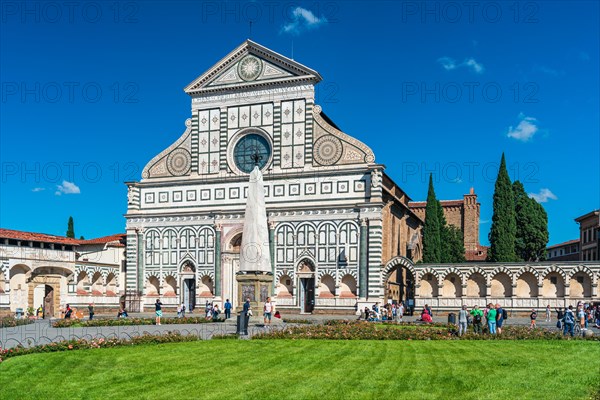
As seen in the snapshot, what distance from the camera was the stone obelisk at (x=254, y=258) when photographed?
→ 33.3m

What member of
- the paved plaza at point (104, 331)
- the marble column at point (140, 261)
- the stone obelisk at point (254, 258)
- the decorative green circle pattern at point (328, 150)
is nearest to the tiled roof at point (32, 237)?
the marble column at point (140, 261)

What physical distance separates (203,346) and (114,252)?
120 feet

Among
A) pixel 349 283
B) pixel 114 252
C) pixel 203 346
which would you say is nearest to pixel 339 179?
pixel 349 283

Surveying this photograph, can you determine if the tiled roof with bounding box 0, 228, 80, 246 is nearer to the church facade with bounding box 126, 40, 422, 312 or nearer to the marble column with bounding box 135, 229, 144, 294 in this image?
the marble column with bounding box 135, 229, 144, 294

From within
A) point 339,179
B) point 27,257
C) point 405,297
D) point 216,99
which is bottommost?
point 405,297

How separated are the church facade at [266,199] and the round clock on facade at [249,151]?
0.25ft

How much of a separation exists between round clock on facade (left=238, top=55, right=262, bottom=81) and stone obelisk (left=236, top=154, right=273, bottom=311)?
16719 millimetres

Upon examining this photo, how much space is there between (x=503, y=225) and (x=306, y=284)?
16559mm

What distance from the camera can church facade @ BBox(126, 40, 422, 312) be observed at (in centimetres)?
4644

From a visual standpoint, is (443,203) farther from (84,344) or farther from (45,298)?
(84,344)

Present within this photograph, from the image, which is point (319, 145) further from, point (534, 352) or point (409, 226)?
point (534, 352)

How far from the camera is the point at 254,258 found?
3344 centimetres

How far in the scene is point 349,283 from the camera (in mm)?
46656

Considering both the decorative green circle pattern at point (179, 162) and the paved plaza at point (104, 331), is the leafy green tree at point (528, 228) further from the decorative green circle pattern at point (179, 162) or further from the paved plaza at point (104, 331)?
the decorative green circle pattern at point (179, 162)
